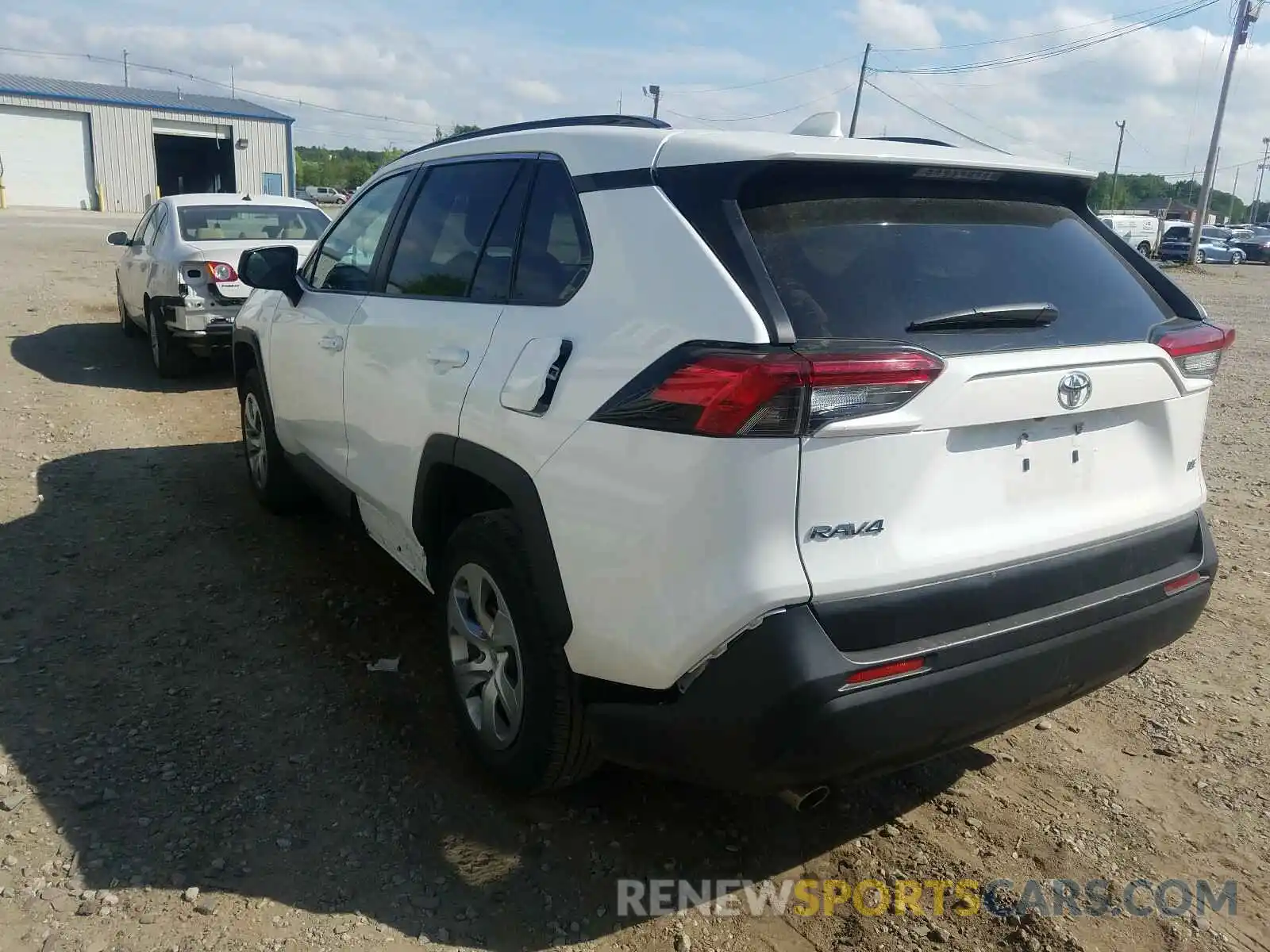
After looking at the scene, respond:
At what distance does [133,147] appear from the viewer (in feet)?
150

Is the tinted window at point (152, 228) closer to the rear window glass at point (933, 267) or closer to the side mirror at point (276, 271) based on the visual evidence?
the side mirror at point (276, 271)

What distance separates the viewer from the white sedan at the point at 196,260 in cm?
884

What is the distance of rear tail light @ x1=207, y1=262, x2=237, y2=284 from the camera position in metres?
8.83

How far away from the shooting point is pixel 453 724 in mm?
3539

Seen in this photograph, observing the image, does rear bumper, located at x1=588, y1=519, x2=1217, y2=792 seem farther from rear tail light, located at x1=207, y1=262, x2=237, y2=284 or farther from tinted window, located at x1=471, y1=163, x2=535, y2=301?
rear tail light, located at x1=207, y1=262, x2=237, y2=284

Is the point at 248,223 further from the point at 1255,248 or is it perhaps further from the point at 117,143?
the point at 1255,248

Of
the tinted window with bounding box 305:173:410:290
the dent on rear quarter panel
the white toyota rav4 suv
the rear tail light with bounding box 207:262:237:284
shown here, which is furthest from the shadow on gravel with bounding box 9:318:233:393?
the dent on rear quarter panel

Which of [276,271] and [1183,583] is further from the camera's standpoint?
[276,271]

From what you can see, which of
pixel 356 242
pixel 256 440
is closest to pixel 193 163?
pixel 256 440

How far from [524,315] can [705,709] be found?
1.24m

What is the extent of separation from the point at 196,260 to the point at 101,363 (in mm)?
2048

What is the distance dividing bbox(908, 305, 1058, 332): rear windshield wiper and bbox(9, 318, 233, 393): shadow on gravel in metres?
8.18

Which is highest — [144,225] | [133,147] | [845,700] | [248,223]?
[133,147]

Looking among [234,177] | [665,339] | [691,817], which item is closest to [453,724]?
[691,817]
